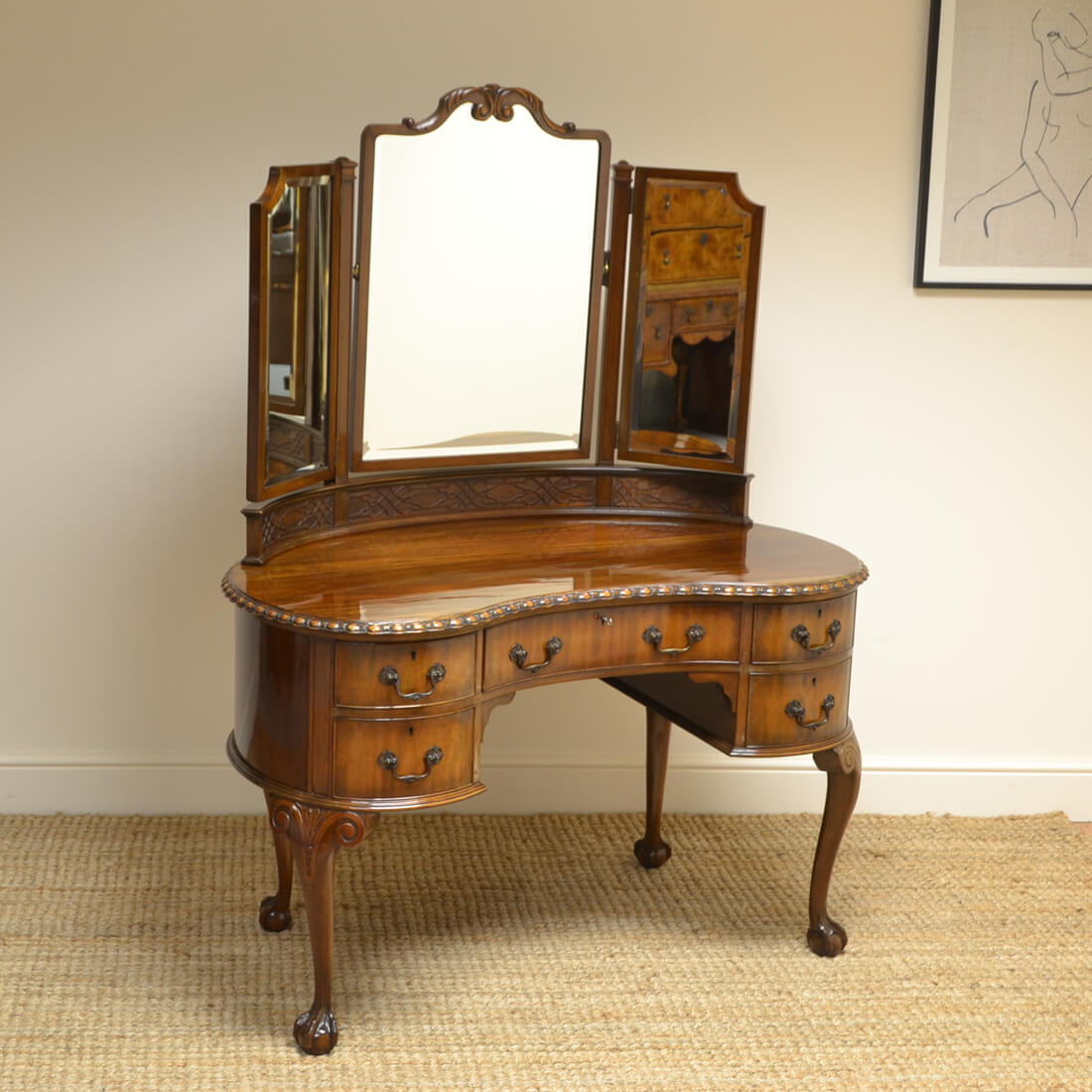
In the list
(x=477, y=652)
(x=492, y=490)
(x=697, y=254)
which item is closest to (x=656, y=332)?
(x=697, y=254)

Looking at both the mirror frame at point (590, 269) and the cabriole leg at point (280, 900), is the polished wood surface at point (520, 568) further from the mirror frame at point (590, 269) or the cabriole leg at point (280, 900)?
the cabriole leg at point (280, 900)

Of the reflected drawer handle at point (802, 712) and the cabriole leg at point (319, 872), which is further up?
the reflected drawer handle at point (802, 712)

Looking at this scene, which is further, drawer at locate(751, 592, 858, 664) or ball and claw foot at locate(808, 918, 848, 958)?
ball and claw foot at locate(808, 918, 848, 958)

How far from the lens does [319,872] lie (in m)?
2.24

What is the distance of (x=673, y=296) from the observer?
2.79m

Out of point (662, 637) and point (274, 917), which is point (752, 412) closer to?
point (662, 637)

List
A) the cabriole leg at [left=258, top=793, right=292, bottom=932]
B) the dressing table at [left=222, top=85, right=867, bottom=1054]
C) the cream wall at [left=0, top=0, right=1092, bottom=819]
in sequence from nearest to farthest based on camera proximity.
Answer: the dressing table at [left=222, top=85, right=867, bottom=1054]
the cabriole leg at [left=258, top=793, right=292, bottom=932]
the cream wall at [left=0, top=0, right=1092, bottom=819]

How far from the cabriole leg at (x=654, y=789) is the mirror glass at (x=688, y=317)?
0.67m

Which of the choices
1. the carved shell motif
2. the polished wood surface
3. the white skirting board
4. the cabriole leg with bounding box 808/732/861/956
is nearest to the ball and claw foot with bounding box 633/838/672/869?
the white skirting board

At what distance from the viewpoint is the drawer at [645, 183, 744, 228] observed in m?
2.73

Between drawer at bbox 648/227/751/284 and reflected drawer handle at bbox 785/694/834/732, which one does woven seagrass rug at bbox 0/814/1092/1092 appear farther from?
drawer at bbox 648/227/751/284

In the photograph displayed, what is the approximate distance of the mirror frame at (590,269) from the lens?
2.50 m

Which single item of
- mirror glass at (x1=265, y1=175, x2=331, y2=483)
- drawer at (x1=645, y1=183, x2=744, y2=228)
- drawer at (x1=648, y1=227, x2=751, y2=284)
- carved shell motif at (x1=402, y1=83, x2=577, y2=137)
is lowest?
mirror glass at (x1=265, y1=175, x2=331, y2=483)

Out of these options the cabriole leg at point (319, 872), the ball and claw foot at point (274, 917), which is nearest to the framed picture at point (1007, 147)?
the cabriole leg at point (319, 872)
